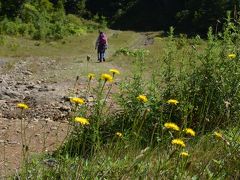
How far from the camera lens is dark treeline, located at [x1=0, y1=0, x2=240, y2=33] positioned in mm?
31984

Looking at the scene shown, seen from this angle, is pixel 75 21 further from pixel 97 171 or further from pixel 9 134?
pixel 97 171

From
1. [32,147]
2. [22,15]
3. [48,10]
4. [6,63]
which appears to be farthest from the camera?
[48,10]

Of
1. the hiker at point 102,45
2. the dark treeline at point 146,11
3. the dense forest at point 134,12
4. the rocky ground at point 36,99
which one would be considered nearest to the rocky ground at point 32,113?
the rocky ground at point 36,99

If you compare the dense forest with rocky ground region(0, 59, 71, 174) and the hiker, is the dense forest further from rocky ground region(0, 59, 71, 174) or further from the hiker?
rocky ground region(0, 59, 71, 174)

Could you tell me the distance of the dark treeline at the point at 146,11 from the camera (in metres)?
32.0

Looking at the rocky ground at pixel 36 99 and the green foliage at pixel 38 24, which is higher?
the green foliage at pixel 38 24

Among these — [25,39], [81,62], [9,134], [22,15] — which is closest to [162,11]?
[22,15]

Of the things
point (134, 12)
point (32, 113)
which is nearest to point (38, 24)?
point (32, 113)

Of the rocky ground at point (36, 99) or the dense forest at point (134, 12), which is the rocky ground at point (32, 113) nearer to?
the rocky ground at point (36, 99)

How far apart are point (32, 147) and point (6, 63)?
9.86 m

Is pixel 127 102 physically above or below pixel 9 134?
above

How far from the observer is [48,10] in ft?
119

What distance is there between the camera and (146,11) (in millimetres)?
47469

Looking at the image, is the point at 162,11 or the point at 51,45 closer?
the point at 51,45
